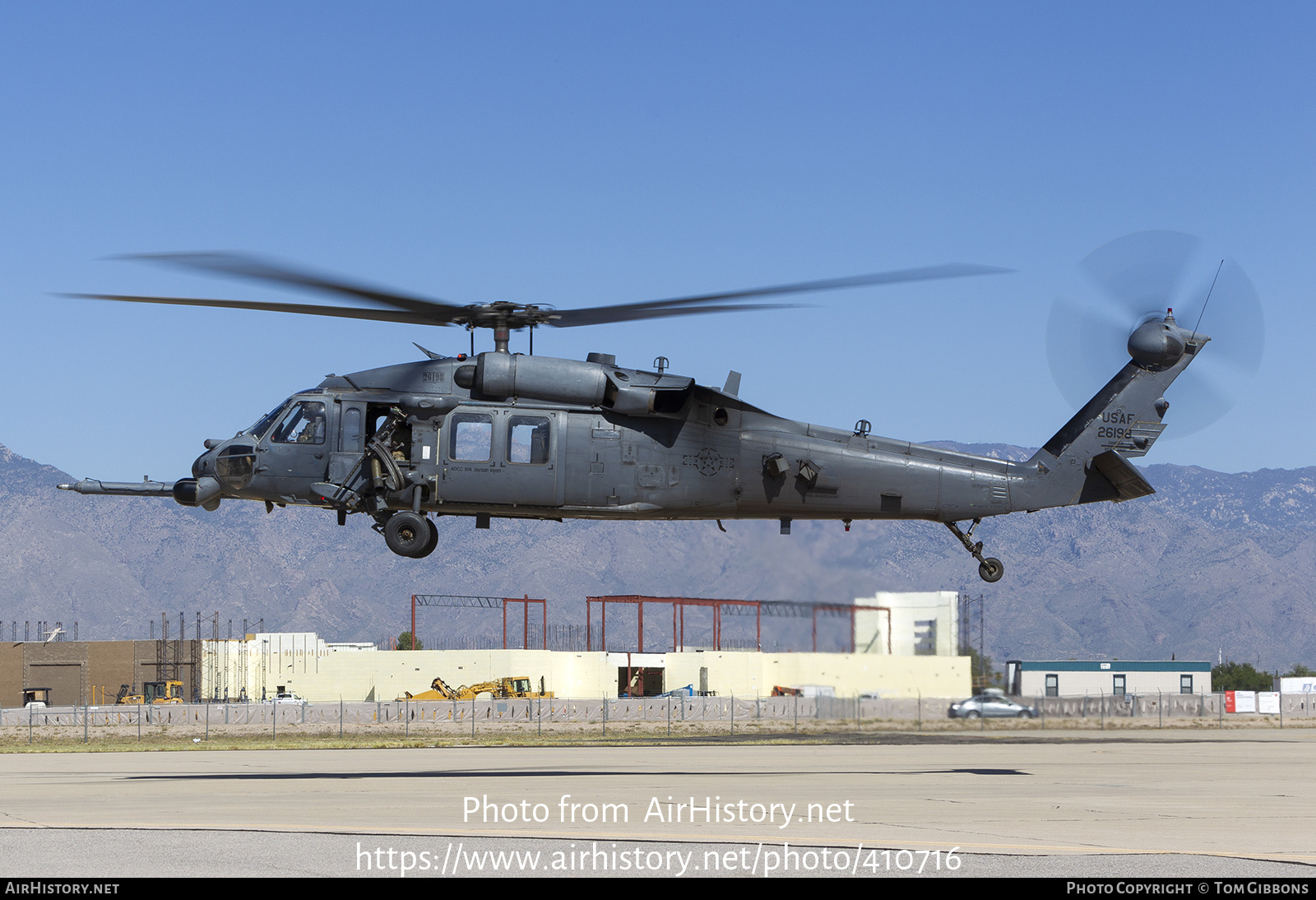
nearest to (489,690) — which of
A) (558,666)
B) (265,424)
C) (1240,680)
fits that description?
(558,666)

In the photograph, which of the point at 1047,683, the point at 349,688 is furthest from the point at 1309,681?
the point at 349,688

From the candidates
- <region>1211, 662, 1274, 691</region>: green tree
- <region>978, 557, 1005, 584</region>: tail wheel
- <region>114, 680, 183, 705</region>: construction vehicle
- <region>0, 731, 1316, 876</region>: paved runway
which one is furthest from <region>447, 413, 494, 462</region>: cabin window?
<region>1211, 662, 1274, 691</region>: green tree

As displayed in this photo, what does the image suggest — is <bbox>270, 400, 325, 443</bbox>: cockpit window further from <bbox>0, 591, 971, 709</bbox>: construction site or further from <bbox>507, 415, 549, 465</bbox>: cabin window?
<bbox>0, 591, 971, 709</bbox>: construction site

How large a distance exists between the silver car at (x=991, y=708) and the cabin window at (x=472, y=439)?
44.3m

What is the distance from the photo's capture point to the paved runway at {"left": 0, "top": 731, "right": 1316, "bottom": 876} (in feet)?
49.7

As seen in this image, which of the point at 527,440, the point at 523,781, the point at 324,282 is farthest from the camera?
the point at 523,781

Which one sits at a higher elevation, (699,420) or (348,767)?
(699,420)

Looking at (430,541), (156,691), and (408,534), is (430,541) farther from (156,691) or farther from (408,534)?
(156,691)

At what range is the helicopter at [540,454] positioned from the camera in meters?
22.6

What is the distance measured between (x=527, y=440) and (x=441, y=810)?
6212mm

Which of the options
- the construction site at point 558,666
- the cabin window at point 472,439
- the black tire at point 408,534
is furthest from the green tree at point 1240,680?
the black tire at point 408,534

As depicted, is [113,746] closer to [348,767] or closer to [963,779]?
[348,767]

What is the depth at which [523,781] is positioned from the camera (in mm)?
27203

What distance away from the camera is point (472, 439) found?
Result: 22656 millimetres
